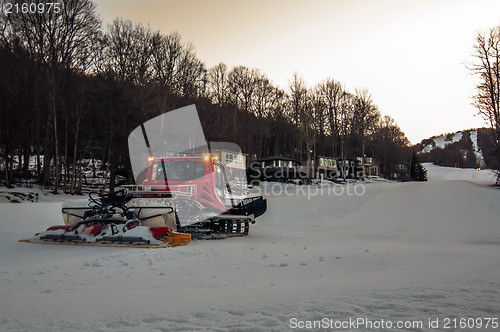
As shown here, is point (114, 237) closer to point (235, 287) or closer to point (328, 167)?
point (235, 287)

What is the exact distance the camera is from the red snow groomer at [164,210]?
300 inches

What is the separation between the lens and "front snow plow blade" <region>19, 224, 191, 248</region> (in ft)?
24.3

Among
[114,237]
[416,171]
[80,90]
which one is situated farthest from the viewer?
[416,171]

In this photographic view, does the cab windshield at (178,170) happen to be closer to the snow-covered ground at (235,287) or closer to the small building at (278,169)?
the snow-covered ground at (235,287)

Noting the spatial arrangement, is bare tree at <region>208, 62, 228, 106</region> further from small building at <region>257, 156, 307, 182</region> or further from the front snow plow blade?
the front snow plow blade

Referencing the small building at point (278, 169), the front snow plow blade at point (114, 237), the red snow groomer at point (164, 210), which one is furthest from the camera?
the small building at point (278, 169)

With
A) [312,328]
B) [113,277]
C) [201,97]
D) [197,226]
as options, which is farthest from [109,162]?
[312,328]

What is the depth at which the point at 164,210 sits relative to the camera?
8352mm

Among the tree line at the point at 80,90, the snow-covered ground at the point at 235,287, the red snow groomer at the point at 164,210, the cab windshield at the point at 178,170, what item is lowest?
the snow-covered ground at the point at 235,287

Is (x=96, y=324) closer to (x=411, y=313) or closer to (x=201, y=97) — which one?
(x=411, y=313)

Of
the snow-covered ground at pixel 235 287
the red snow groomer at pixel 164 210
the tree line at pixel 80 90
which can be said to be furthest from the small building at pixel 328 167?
the snow-covered ground at pixel 235 287

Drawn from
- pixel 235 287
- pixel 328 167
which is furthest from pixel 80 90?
pixel 328 167

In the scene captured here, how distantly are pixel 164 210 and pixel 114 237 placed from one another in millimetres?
1236

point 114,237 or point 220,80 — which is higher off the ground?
point 220,80
